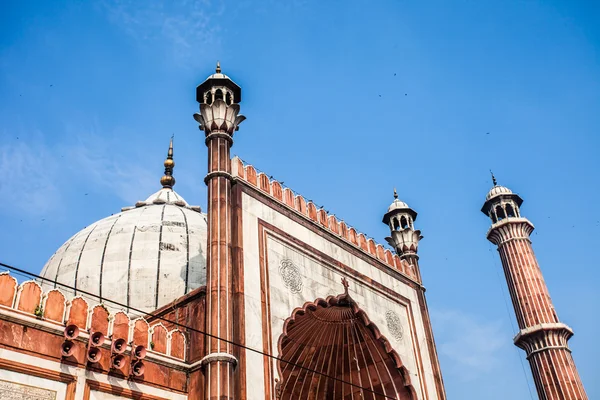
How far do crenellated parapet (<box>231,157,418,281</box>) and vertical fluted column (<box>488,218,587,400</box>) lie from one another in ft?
25.2

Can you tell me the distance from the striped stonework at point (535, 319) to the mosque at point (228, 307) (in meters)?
0.12

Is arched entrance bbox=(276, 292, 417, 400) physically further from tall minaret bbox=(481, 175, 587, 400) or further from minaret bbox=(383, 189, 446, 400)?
tall minaret bbox=(481, 175, 587, 400)

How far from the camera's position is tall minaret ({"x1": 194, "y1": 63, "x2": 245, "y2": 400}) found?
9766mm

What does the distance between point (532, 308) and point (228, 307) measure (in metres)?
15.1

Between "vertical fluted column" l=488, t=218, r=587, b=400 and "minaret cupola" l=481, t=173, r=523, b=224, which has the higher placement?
"minaret cupola" l=481, t=173, r=523, b=224

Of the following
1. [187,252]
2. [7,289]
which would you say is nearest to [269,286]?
[7,289]

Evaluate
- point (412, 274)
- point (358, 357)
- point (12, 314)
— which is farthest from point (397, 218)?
point (12, 314)

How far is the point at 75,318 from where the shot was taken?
30.3 ft

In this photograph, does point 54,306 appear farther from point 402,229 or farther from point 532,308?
point 532,308

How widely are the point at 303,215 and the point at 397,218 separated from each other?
487cm

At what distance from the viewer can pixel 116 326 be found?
970cm

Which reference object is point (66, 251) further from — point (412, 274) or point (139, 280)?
point (412, 274)

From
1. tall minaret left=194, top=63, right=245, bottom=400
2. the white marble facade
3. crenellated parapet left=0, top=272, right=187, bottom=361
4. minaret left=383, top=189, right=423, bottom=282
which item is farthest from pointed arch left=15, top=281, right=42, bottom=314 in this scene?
minaret left=383, top=189, right=423, bottom=282

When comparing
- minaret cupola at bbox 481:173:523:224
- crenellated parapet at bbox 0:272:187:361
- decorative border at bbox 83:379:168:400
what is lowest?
decorative border at bbox 83:379:168:400
